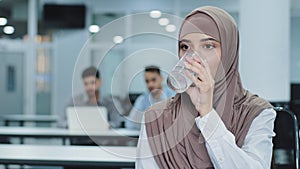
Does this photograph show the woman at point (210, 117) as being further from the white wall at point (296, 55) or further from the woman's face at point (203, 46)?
the white wall at point (296, 55)

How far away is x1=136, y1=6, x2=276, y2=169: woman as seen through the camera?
104 cm

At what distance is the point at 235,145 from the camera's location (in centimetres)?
108

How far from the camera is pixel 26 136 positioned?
4035mm

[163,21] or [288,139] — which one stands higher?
[163,21]

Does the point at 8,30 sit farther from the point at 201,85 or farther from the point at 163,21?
the point at 201,85

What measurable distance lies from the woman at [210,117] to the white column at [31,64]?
7.73 metres

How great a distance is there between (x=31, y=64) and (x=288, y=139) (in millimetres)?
7354

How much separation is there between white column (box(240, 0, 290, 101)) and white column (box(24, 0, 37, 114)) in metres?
5.37

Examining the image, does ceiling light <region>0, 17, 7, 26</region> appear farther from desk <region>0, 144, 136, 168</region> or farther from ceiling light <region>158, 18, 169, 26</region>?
ceiling light <region>158, 18, 169, 26</region>

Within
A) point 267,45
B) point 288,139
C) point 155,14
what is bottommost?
point 288,139

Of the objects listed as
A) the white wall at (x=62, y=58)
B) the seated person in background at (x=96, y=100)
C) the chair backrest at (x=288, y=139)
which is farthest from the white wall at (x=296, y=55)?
the seated person in background at (x=96, y=100)

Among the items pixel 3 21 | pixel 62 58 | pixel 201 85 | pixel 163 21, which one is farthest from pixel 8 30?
pixel 201 85

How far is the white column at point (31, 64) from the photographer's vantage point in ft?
28.4

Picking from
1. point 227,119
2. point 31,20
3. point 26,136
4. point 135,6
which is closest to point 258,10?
point 26,136
